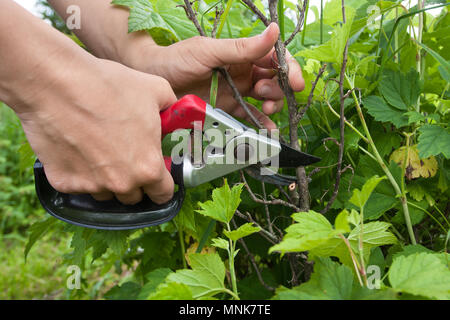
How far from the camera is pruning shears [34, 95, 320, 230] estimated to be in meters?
0.88

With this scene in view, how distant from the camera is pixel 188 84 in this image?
3.61ft

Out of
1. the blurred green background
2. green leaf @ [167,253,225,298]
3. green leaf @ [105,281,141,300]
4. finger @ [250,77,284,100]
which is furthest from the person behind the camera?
the blurred green background

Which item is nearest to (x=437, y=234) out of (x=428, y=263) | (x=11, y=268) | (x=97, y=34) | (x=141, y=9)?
(x=428, y=263)

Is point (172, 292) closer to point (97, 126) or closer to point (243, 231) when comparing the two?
point (243, 231)

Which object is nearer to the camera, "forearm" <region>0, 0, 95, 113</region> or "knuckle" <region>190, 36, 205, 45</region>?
"forearm" <region>0, 0, 95, 113</region>

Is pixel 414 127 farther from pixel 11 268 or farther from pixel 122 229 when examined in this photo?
pixel 11 268

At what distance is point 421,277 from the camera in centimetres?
50

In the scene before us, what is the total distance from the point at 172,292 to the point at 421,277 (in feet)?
1.05

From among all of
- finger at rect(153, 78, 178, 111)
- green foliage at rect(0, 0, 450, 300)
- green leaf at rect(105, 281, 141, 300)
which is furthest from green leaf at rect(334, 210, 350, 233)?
green leaf at rect(105, 281, 141, 300)

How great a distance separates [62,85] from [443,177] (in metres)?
0.80

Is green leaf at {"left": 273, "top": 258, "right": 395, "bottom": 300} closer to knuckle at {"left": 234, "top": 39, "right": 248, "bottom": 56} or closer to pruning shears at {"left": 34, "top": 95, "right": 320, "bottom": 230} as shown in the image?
pruning shears at {"left": 34, "top": 95, "right": 320, "bottom": 230}

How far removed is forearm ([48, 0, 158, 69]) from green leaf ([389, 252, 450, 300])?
0.84m

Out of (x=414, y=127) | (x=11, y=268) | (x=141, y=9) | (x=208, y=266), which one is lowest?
(x=11, y=268)

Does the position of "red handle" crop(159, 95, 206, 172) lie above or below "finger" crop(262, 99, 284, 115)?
above
